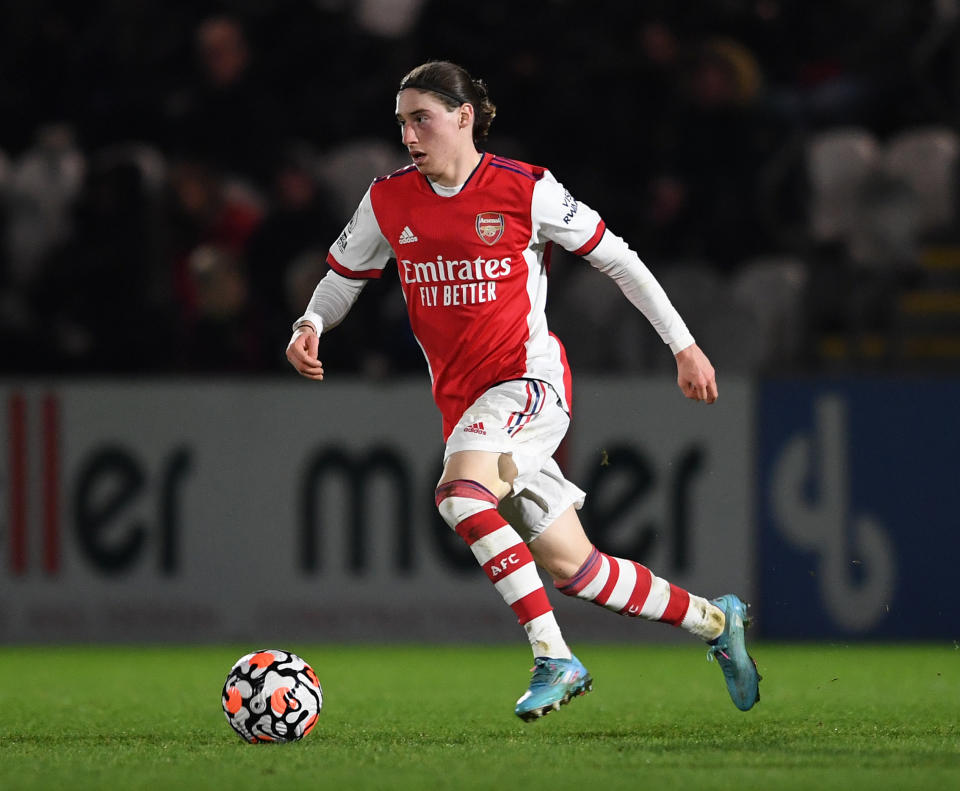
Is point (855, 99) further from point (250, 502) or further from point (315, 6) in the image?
point (250, 502)

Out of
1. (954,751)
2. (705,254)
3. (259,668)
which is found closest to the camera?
(954,751)

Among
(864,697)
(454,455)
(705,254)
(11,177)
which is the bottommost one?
(864,697)

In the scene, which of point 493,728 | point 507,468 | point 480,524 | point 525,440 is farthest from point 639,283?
point 493,728

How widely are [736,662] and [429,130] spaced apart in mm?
1997

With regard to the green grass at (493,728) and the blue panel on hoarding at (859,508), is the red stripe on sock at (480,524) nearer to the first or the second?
the green grass at (493,728)

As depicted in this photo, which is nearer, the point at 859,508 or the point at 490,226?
the point at 490,226

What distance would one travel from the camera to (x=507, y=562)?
490 cm

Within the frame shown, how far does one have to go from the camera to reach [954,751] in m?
4.65

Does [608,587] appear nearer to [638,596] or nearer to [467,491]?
[638,596]

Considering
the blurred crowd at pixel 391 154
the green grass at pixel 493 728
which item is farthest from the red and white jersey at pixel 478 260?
the blurred crowd at pixel 391 154

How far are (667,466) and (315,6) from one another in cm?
461

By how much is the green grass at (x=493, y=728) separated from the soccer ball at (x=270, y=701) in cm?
9

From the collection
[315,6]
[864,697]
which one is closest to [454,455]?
[864,697]

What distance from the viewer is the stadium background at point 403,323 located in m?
9.62
